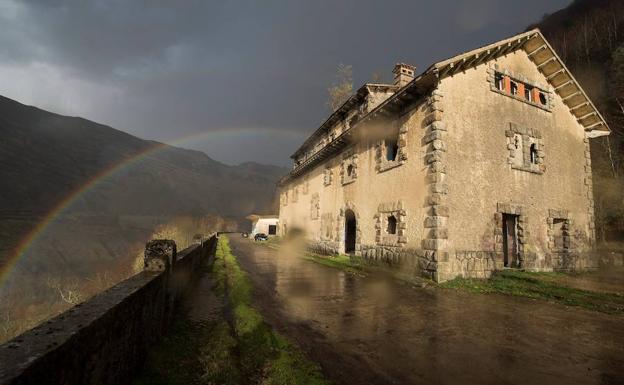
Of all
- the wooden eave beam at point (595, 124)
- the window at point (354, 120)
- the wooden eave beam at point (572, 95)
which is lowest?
the wooden eave beam at point (595, 124)

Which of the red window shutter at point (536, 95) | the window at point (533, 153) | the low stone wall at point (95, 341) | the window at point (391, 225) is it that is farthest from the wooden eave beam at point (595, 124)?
the low stone wall at point (95, 341)

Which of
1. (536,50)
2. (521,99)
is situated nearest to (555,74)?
(536,50)

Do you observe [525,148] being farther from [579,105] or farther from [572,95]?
[579,105]

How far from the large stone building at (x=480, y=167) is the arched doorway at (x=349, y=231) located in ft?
4.71

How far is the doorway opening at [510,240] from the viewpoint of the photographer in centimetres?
1278

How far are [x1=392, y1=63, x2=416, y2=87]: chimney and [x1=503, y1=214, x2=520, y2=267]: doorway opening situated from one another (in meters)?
8.90

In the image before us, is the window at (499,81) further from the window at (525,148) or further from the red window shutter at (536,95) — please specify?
the red window shutter at (536,95)

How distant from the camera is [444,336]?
5.49 meters

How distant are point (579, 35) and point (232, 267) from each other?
4049cm

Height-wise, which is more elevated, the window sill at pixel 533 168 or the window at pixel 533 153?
the window at pixel 533 153

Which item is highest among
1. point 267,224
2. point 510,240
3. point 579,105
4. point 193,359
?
point 579,105

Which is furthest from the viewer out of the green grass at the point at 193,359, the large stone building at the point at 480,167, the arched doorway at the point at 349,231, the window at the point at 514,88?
the arched doorway at the point at 349,231

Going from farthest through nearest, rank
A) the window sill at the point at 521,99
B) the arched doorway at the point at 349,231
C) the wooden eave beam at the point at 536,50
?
the arched doorway at the point at 349,231 < the wooden eave beam at the point at 536,50 < the window sill at the point at 521,99

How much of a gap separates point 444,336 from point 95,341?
492 cm
